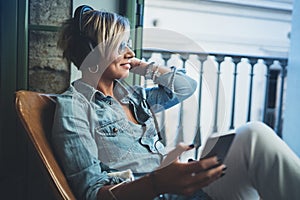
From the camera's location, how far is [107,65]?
1081mm

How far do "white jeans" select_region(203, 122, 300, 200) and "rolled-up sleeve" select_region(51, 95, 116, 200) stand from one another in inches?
13.2

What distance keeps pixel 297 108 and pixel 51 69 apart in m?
1.50

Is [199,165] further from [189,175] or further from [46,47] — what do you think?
[46,47]

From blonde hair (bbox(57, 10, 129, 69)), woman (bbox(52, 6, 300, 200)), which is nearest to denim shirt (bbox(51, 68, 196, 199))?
woman (bbox(52, 6, 300, 200))

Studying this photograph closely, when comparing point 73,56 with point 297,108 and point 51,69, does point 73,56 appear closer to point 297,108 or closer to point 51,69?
point 51,69

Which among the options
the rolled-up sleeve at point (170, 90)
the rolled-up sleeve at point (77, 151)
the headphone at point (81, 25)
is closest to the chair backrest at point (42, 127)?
the rolled-up sleeve at point (77, 151)

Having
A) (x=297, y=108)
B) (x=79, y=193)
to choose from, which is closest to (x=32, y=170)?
(x=79, y=193)

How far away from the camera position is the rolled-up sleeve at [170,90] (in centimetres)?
122

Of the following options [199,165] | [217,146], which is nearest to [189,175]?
[199,165]

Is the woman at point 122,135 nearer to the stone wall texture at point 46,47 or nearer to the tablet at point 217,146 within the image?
Answer: the tablet at point 217,146

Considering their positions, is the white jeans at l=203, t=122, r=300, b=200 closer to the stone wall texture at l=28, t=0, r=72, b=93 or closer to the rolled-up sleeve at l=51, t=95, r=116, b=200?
the rolled-up sleeve at l=51, t=95, r=116, b=200

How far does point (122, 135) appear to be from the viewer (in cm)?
107

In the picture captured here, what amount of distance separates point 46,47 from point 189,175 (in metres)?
0.92

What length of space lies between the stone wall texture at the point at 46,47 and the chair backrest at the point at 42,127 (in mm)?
246
